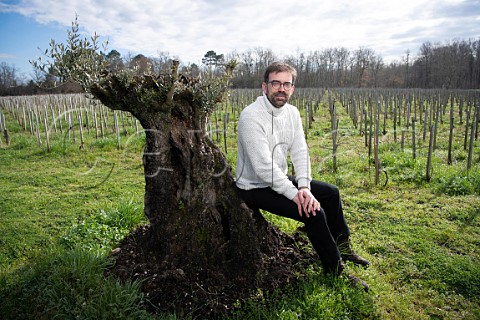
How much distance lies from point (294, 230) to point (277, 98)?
1.88 meters

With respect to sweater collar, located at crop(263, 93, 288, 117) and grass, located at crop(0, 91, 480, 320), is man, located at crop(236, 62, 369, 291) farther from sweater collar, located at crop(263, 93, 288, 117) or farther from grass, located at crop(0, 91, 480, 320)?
grass, located at crop(0, 91, 480, 320)

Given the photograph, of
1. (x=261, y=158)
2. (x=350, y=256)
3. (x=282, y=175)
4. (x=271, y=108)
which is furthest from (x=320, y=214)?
(x=271, y=108)

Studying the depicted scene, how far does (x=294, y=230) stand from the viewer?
3.98m

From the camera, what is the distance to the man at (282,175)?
2703 mm

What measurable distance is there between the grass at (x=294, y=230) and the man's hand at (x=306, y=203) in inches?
26.4

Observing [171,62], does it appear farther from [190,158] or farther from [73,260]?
[73,260]

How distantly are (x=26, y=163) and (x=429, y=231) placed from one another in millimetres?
8814

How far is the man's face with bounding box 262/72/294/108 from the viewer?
2855 millimetres

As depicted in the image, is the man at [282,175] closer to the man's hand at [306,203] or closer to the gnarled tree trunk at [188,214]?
the man's hand at [306,203]

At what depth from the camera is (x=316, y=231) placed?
2.68 metres

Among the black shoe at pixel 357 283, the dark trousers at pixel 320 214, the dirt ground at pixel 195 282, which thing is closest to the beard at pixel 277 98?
the dark trousers at pixel 320 214

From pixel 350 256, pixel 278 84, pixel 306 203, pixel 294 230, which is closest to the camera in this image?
pixel 306 203

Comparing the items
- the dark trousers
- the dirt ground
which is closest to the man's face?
the dark trousers

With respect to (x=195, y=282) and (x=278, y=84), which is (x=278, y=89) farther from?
(x=195, y=282)
